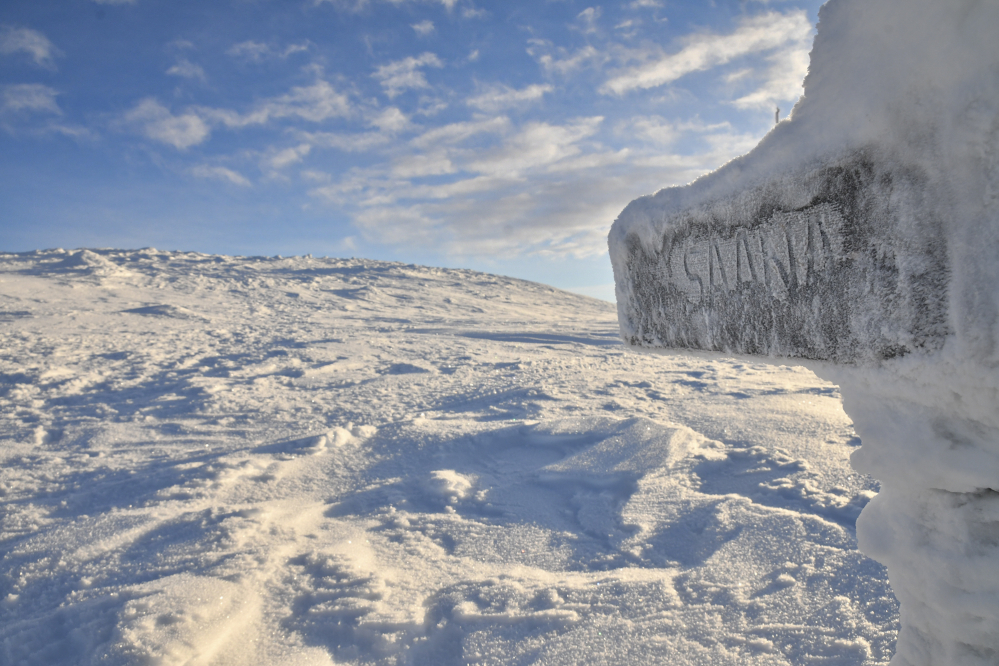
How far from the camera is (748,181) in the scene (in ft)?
3.06

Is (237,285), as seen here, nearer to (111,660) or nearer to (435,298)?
(435,298)

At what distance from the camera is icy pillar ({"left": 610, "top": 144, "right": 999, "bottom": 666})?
2.39ft

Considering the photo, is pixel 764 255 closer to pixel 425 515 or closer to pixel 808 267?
pixel 808 267

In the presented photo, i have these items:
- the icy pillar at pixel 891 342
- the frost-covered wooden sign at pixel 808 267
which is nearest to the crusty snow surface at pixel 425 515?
the icy pillar at pixel 891 342

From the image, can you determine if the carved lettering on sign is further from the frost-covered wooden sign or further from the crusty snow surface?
the crusty snow surface

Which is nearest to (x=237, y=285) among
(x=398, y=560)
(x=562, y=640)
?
(x=398, y=560)

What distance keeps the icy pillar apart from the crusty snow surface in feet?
3.31

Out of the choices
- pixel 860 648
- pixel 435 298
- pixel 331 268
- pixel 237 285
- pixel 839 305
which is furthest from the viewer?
pixel 331 268

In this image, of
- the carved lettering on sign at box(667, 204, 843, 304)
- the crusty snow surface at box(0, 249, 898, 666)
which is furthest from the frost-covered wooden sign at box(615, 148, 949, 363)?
the crusty snow surface at box(0, 249, 898, 666)

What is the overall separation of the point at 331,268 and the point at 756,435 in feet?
48.4

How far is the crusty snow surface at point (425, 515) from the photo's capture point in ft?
5.95

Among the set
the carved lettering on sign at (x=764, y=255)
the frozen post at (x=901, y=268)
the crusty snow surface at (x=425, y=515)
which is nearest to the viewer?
the frozen post at (x=901, y=268)

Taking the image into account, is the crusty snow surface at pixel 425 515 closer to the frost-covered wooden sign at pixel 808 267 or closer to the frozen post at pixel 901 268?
the frozen post at pixel 901 268

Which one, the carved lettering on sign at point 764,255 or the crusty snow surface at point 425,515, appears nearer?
the carved lettering on sign at point 764,255
